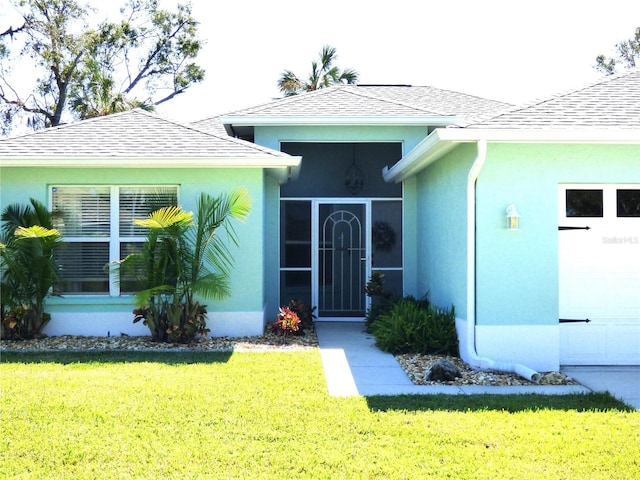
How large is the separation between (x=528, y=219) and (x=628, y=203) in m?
1.50

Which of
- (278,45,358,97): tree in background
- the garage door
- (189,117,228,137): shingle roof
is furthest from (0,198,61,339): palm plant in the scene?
(278,45,358,97): tree in background

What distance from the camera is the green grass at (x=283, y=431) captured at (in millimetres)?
5168

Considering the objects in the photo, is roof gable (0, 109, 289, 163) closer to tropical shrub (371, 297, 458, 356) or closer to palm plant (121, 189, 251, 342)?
palm plant (121, 189, 251, 342)

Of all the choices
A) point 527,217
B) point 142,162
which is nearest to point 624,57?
point 527,217

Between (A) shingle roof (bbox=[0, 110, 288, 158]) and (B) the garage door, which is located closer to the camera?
(B) the garage door

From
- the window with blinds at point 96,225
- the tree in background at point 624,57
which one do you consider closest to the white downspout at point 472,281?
the window with blinds at point 96,225

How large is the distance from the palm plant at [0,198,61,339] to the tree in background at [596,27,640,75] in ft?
95.6

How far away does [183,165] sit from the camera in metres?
11.3

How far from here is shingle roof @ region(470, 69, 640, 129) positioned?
8.70 metres

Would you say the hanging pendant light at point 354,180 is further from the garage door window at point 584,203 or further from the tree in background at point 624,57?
the tree in background at point 624,57

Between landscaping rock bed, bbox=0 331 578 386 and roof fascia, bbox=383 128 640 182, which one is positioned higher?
roof fascia, bbox=383 128 640 182

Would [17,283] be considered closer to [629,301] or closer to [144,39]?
[629,301]

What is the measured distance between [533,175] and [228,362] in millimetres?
4923

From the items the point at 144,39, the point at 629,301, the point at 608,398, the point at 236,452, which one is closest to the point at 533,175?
the point at 629,301
